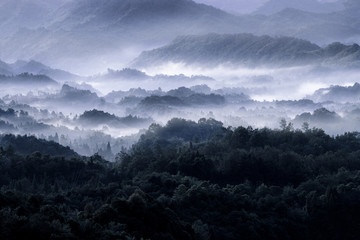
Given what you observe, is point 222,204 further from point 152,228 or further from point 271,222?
point 152,228

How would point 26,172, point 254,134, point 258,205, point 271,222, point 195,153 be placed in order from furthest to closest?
point 254,134 → point 195,153 → point 26,172 → point 258,205 → point 271,222

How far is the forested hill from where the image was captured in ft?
167

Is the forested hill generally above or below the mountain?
below

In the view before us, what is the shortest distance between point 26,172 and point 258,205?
110 feet

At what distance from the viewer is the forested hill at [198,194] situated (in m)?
50.9

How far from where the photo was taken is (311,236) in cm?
7638

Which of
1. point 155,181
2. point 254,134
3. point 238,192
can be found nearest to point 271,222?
point 238,192

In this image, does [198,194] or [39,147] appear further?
[39,147]

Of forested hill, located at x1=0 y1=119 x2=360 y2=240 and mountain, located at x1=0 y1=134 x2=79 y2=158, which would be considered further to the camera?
mountain, located at x1=0 y1=134 x2=79 y2=158

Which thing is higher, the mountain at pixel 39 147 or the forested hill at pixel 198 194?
the mountain at pixel 39 147

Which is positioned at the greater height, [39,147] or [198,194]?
[39,147]

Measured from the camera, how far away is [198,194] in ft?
247

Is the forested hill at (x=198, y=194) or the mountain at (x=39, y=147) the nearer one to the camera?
the forested hill at (x=198, y=194)

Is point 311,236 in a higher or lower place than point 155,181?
lower
